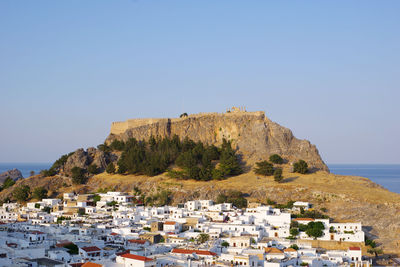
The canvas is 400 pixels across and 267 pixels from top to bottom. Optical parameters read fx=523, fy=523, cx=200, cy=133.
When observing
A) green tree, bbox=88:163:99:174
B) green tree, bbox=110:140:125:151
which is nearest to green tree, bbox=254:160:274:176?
green tree, bbox=110:140:125:151

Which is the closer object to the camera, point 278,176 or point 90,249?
point 90,249

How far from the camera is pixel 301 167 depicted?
180 ft

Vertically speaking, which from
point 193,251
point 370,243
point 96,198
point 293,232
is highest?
point 96,198

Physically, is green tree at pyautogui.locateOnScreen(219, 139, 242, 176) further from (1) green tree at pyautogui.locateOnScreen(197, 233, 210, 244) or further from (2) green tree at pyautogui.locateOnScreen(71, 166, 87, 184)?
(1) green tree at pyautogui.locateOnScreen(197, 233, 210, 244)

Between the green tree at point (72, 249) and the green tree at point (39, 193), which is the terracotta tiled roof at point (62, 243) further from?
the green tree at point (39, 193)

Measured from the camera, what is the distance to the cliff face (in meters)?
59.5

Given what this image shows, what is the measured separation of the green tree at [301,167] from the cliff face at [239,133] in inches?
128

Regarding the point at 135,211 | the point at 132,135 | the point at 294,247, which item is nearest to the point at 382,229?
the point at 294,247

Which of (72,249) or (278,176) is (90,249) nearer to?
(72,249)

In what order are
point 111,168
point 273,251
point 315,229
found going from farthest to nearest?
1. point 111,168
2. point 315,229
3. point 273,251

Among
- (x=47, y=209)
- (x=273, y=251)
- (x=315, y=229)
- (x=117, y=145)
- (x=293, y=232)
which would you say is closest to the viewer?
(x=273, y=251)

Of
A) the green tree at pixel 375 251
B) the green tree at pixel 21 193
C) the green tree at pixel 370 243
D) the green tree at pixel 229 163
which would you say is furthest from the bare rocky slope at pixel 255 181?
the green tree at pixel 375 251

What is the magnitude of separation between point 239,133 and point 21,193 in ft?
84.5

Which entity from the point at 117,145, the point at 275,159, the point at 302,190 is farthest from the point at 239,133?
the point at 117,145
